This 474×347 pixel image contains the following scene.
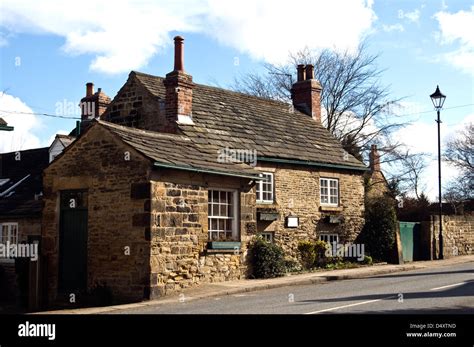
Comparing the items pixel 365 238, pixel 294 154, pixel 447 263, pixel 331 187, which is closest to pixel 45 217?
pixel 294 154

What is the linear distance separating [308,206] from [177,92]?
661cm

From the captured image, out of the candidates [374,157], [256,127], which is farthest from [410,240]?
[374,157]

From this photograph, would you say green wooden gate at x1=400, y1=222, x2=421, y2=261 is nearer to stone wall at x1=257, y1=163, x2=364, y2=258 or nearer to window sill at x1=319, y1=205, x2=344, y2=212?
stone wall at x1=257, y1=163, x2=364, y2=258

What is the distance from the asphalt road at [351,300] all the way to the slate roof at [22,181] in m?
8.97

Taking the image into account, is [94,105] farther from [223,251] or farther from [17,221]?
[223,251]

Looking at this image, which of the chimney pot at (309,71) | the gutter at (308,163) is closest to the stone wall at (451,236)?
the gutter at (308,163)

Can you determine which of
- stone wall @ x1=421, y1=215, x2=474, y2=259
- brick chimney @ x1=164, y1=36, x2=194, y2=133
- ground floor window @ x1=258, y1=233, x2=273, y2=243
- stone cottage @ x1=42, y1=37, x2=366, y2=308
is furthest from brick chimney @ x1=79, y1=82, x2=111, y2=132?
stone wall @ x1=421, y1=215, x2=474, y2=259

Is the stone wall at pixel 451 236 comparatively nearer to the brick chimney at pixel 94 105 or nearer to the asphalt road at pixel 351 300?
the asphalt road at pixel 351 300

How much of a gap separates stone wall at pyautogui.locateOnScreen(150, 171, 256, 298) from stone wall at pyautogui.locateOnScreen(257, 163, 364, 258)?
3070 mm

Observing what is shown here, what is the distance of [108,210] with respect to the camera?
16.0 meters

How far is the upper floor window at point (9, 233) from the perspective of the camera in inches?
825

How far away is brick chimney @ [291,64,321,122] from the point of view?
28.2 metres

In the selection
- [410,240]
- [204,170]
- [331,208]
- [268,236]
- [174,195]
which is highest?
[204,170]
